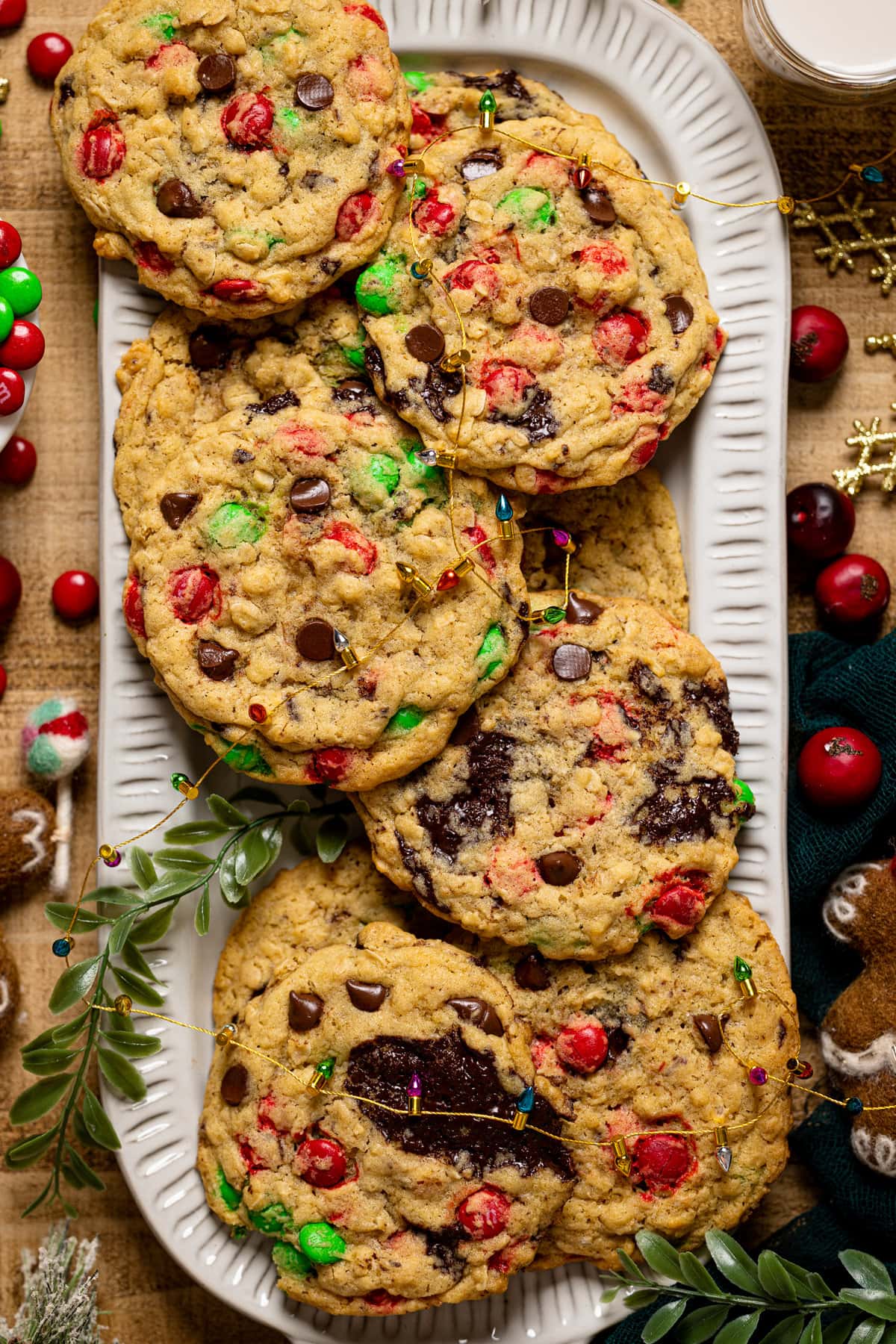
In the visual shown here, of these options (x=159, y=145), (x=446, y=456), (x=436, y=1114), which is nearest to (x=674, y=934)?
(x=436, y=1114)

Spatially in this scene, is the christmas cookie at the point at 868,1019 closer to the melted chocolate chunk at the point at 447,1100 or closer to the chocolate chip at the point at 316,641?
the melted chocolate chunk at the point at 447,1100

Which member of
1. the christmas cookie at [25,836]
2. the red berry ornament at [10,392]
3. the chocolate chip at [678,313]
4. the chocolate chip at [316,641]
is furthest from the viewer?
the christmas cookie at [25,836]

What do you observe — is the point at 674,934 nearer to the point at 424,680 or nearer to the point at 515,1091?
the point at 515,1091

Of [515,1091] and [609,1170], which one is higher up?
[515,1091]

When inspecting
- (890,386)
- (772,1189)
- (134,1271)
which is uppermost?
(890,386)

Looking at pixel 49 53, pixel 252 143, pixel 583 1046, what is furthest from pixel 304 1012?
pixel 49 53

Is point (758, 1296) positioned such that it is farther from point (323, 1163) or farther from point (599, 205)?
point (599, 205)

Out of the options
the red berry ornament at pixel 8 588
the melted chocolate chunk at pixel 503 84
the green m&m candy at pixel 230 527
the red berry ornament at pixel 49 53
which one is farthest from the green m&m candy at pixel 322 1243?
the red berry ornament at pixel 49 53
